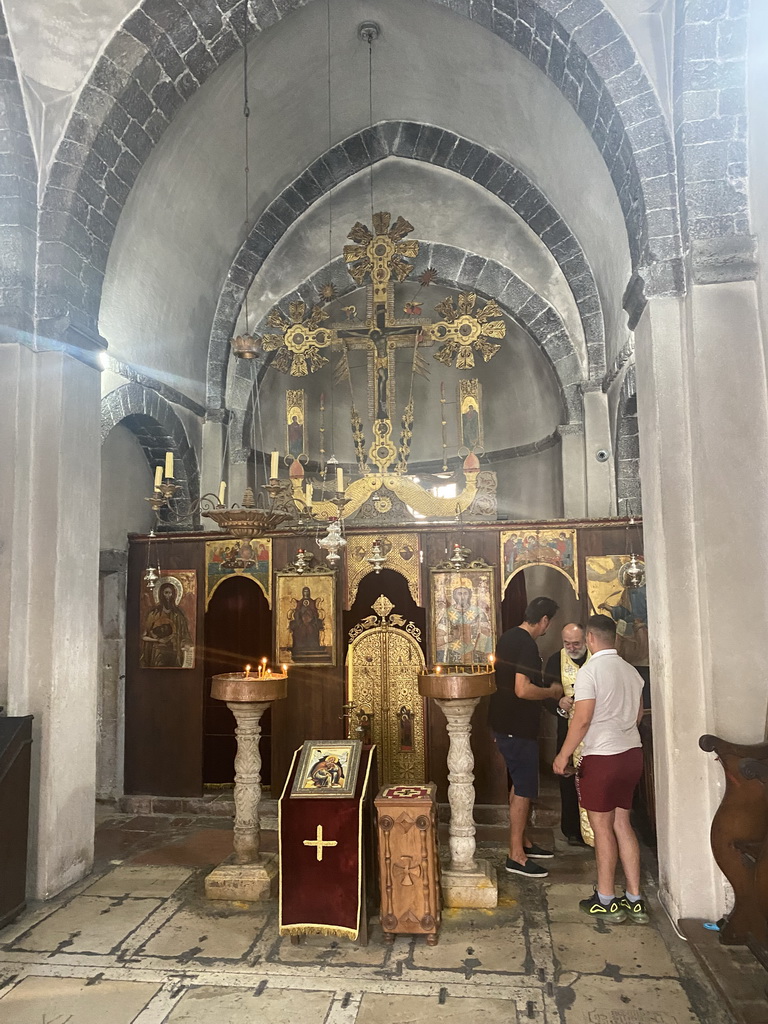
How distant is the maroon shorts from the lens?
4.27m

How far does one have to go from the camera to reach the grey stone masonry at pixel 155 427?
698 centimetres

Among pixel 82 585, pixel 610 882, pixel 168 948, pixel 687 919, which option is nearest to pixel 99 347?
pixel 82 585

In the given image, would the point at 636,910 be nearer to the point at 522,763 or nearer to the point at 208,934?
the point at 522,763

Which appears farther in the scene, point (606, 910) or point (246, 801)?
point (246, 801)

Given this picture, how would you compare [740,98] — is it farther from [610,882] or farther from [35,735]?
[35,735]

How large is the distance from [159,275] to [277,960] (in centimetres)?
627

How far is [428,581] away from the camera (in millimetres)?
7039

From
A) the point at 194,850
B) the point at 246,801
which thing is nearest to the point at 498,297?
the point at 246,801

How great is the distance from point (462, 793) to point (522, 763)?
50 centimetres

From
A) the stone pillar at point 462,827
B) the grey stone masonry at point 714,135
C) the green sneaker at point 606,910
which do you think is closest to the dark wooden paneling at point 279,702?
the stone pillar at point 462,827

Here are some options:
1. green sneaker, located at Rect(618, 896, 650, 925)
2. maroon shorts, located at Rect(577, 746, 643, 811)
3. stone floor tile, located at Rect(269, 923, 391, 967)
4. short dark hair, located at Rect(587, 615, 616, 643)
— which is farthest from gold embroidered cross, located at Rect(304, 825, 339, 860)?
short dark hair, located at Rect(587, 615, 616, 643)

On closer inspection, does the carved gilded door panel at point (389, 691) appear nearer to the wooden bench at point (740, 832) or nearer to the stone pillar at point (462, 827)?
the stone pillar at point (462, 827)

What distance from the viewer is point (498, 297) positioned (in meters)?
9.28

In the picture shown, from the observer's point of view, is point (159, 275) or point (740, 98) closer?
point (740, 98)
